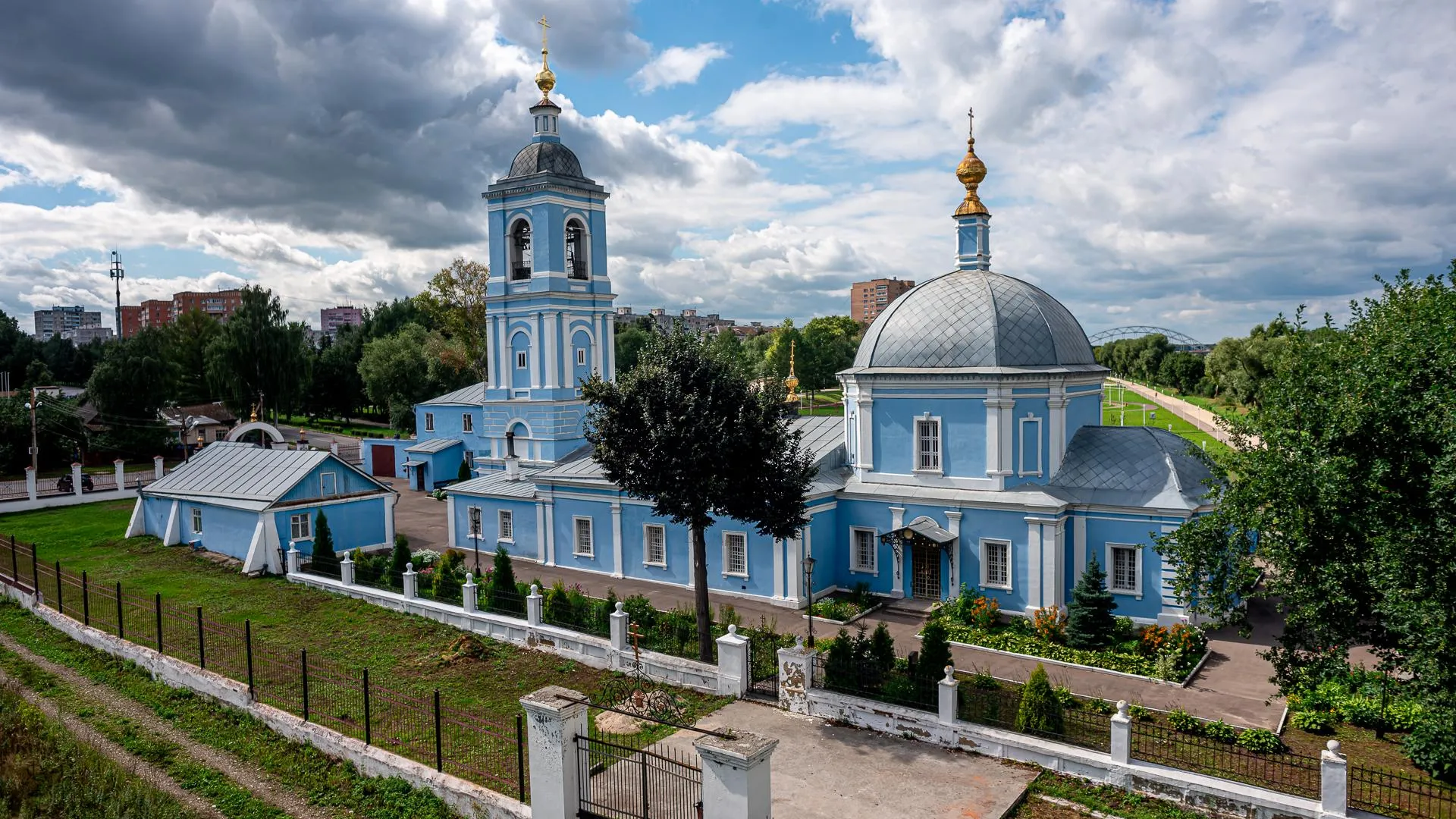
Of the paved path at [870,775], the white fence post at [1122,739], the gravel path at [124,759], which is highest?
the white fence post at [1122,739]

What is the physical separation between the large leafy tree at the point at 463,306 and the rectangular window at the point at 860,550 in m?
36.1

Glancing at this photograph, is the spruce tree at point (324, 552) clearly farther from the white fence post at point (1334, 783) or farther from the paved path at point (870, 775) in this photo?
the white fence post at point (1334, 783)

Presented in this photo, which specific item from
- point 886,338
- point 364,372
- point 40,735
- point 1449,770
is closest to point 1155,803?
point 1449,770

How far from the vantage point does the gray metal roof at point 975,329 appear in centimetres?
2069

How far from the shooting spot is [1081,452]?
20703 mm

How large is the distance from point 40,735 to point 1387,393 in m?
18.5

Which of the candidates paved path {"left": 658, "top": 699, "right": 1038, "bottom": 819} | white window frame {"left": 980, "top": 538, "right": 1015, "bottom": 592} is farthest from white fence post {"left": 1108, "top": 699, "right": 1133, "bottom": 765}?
white window frame {"left": 980, "top": 538, "right": 1015, "bottom": 592}

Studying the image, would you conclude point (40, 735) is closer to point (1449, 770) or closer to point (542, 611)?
point (542, 611)

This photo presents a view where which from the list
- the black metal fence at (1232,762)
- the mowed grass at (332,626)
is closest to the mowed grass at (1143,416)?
the black metal fence at (1232,762)

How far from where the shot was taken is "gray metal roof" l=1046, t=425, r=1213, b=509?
1903 cm

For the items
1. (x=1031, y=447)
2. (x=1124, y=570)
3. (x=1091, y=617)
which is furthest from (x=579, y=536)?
(x=1124, y=570)

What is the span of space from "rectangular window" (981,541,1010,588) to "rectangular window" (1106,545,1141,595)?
2165 mm

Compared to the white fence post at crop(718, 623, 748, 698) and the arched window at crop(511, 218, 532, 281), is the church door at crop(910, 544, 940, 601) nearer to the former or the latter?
the white fence post at crop(718, 623, 748, 698)

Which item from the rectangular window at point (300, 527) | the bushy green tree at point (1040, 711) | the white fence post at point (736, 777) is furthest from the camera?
the rectangular window at point (300, 527)
